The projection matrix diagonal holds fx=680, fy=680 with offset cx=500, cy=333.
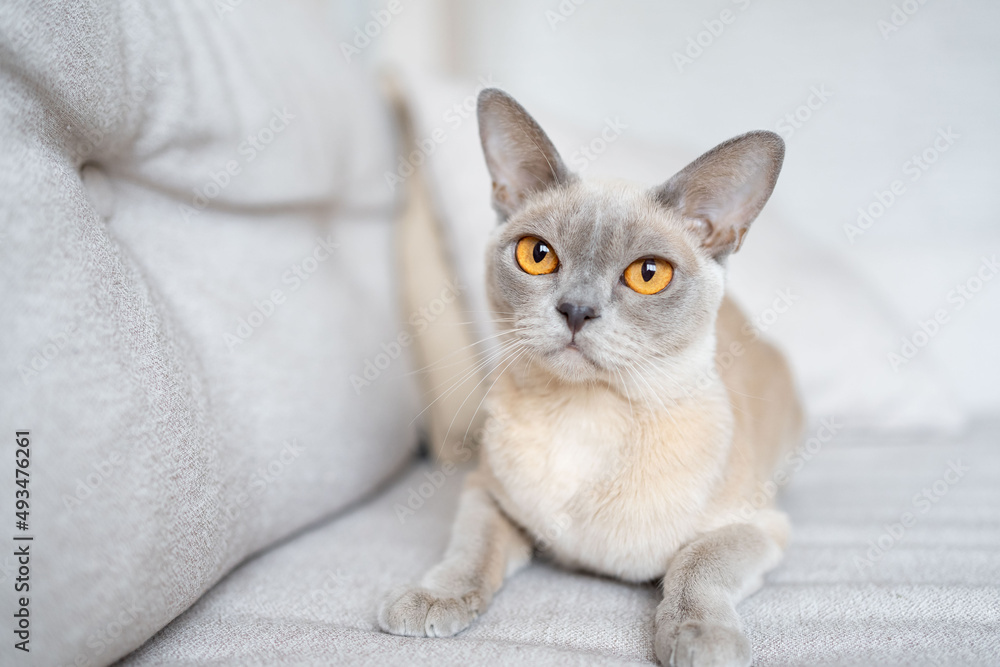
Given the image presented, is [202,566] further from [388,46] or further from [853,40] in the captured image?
[853,40]

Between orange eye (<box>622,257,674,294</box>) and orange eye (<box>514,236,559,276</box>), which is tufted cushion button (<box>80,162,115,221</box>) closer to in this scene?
orange eye (<box>514,236,559,276</box>)

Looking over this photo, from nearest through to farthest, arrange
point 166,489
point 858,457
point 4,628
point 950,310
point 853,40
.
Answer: point 4,628
point 166,489
point 858,457
point 950,310
point 853,40

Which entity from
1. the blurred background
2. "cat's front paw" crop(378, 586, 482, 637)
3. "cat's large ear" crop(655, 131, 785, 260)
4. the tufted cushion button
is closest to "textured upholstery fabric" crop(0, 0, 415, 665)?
the tufted cushion button

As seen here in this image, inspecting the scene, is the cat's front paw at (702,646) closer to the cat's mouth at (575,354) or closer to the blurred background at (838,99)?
the cat's mouth at (575,354)

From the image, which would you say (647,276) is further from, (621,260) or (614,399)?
(614,399)

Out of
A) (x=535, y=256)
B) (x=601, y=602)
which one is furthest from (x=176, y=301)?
(x=601, y=602)

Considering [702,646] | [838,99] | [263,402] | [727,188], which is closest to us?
[702,646]

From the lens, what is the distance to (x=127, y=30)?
0.95 meters

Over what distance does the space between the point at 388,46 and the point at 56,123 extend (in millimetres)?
1805

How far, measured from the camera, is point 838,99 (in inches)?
83.0

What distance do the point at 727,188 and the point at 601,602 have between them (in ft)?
1.99

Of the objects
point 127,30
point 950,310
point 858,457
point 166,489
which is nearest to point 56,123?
point 127,30

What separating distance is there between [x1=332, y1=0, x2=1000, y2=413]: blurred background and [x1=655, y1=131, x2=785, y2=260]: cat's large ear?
965 millimetres

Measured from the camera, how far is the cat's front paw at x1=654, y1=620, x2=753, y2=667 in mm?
742
